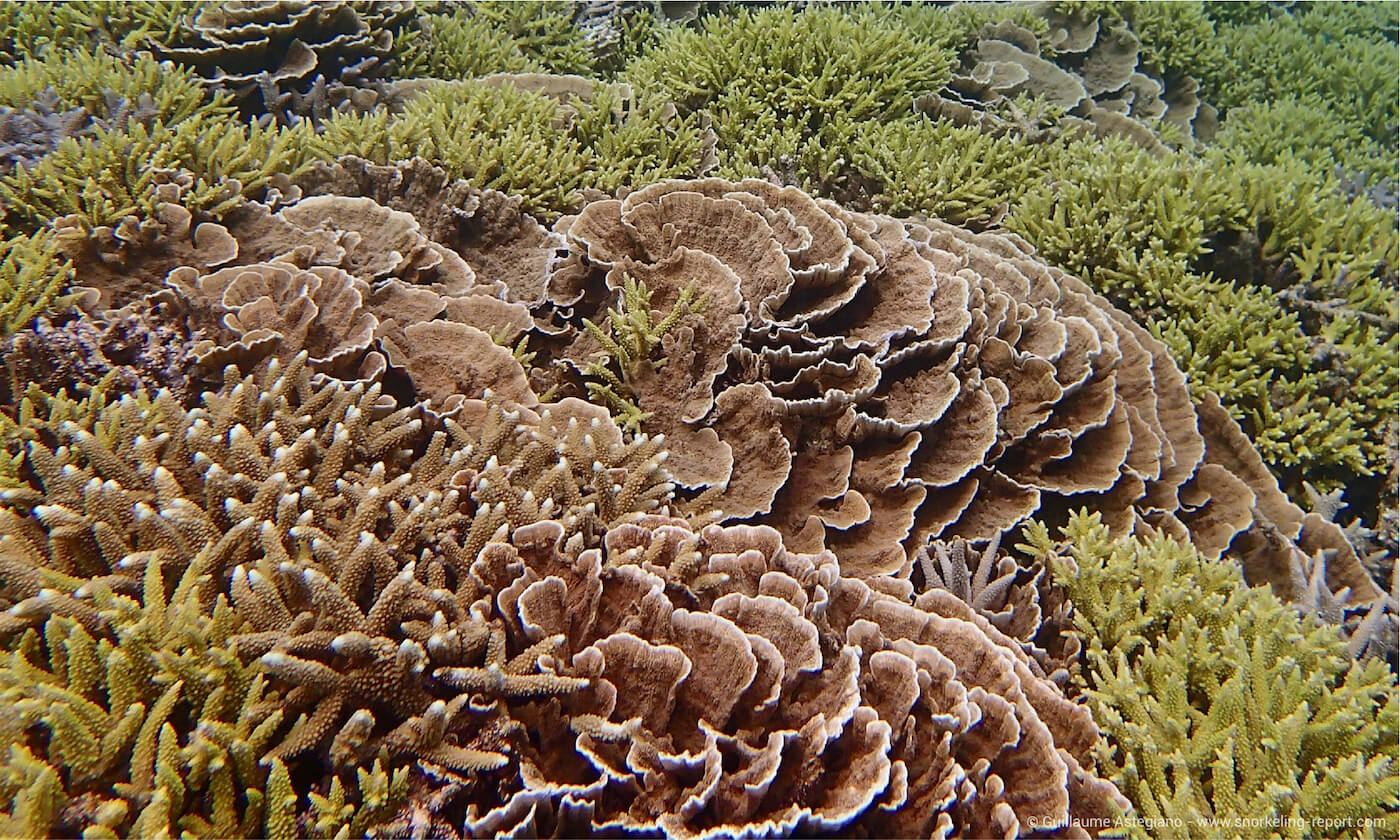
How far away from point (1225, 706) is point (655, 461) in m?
2.08

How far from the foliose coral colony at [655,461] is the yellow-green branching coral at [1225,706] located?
18mm

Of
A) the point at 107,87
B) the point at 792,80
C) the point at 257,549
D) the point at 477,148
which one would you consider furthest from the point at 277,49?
the point at 257,549

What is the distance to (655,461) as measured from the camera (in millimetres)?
2693

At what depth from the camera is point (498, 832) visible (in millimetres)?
1717

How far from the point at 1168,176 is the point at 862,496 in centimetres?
368

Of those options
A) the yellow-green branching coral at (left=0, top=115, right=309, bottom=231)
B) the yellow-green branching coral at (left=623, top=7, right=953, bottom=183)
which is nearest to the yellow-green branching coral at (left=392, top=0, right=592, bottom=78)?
the yellow-green branching coral at (left=623, top=7, right=953, bottom=183)

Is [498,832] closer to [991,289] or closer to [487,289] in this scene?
[487,289]

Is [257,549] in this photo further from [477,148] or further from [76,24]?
[76,24]

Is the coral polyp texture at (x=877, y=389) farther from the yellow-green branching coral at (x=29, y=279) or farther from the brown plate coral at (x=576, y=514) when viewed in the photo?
the yellow-green branching coral at (x=29, y=279)

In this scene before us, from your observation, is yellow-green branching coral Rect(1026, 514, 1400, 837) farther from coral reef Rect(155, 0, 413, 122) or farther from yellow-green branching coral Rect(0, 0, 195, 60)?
yellow-green branching coral Rect(0, 0, 195, 60)

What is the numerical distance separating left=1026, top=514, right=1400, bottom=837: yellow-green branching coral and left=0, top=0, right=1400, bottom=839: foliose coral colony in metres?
0.02

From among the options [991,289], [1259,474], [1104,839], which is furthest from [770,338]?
[1259,474]

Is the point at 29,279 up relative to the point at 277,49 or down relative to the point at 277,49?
up

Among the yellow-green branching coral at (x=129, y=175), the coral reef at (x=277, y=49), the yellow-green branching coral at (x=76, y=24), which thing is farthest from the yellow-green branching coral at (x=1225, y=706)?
the yellow-green branching coral at (x=76, y=24)
